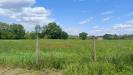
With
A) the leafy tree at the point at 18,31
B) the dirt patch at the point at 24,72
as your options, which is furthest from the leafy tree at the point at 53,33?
the dirt patch at the point at 24,72

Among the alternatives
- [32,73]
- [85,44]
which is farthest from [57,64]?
[85,44]

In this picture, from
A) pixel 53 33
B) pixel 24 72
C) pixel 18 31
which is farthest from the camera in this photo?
pixel 18 31

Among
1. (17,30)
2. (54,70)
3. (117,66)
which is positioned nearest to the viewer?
(117,66)

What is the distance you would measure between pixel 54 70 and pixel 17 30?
68118 millimetres

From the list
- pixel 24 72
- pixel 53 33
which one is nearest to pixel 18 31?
pixel 53 33

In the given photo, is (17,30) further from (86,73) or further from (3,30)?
(86,73)

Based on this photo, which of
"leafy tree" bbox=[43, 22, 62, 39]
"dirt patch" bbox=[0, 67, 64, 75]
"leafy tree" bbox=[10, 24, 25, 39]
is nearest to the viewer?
"dirt patch" bbox=[0, 67, 64, 75]

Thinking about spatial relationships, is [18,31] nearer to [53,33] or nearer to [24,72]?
[53,33]

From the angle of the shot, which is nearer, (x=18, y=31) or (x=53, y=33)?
(x=53, y=33)

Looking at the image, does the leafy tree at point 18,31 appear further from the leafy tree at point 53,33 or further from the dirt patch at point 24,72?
the dirt patch at point 24,72

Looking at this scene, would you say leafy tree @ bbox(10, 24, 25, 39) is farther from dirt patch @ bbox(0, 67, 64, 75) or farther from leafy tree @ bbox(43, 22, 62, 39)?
dirt patch @ bbox(0, 67, 64, 75)

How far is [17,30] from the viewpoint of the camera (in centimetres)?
7538

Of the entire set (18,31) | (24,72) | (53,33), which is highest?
(18,31)

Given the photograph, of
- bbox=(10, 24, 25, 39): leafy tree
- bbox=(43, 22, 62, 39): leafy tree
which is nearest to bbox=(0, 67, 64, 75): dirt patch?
bbox=(43, 22, 62, 39): leafy tree
